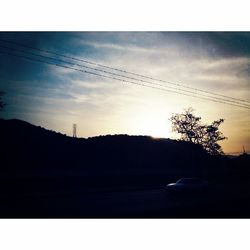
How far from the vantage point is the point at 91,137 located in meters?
58.5

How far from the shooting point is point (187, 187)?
1936 cm

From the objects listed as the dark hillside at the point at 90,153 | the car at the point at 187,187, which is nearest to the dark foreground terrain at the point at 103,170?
the dark hillside at the point at 90,153

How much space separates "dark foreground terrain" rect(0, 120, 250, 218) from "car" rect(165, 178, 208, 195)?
364mm

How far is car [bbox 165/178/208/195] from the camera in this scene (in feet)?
62.9

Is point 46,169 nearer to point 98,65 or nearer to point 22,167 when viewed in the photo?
point 22,167

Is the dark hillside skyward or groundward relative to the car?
skyward

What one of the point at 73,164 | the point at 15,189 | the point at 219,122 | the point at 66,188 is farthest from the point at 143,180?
the point at 219,122

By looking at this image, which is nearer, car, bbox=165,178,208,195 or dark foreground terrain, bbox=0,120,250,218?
dark foreground terrain, bbox=0,120,250,218

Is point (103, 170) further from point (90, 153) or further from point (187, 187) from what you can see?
point (187, 187)

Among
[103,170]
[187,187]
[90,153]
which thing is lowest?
[187,187]

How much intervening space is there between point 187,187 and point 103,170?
87.7 ft

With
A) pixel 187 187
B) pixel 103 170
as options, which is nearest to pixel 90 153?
pixel 103 170

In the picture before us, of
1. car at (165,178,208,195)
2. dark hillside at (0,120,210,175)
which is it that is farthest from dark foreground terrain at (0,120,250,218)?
car at (165,178,208,195)

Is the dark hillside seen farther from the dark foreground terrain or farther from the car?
the car
